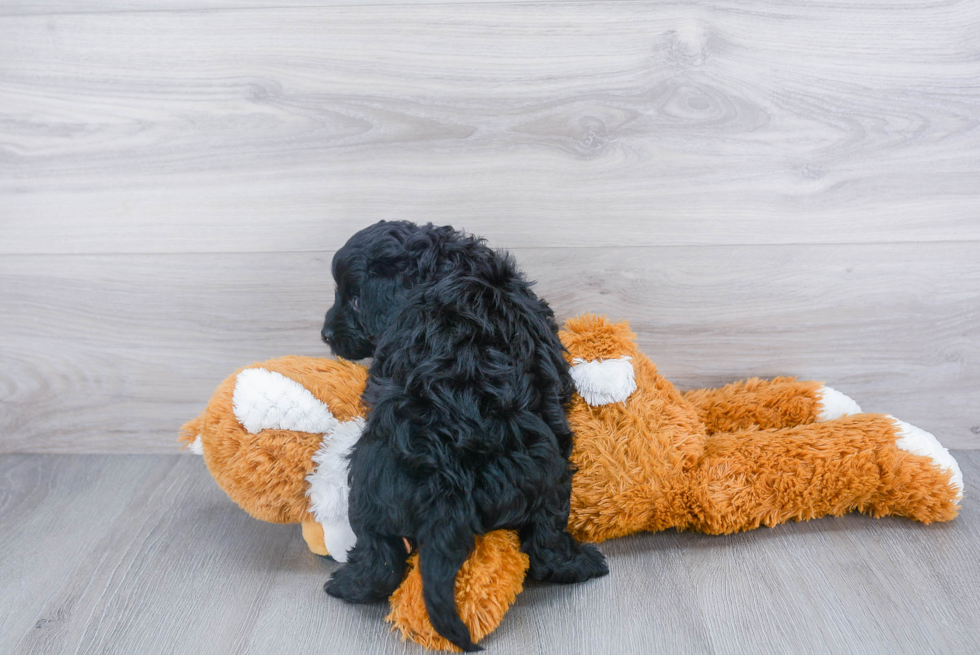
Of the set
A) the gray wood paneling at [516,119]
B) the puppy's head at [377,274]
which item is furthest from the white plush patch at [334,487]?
the gray wood paneling at [516,119]

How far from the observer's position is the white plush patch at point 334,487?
3.13ft

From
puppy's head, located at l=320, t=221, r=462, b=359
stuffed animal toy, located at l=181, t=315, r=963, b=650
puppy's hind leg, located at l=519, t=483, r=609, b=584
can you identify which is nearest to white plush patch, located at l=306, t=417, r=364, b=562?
stuffed animal toy, located at l=181, t=315, r=963, b=650

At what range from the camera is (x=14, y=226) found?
125 centimetres

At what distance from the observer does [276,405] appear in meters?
0.95

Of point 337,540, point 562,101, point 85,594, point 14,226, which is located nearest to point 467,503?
point 337,540

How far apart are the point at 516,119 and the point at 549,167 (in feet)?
0.31

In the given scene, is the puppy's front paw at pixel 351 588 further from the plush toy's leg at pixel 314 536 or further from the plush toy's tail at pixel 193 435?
the plush toy's tail at pixel 193 435

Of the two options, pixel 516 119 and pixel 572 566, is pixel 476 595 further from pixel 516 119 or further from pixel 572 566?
pixel 516 119

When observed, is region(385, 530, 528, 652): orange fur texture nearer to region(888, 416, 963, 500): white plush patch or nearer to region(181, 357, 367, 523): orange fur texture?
region(181, 357, 367, 523): orange fur texture

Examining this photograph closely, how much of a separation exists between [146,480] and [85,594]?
33 centimetres

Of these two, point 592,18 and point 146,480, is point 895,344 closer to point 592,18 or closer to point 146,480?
point 592,18

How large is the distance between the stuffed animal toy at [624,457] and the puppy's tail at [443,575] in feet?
0.68

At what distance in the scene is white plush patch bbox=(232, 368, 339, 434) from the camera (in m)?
0.95

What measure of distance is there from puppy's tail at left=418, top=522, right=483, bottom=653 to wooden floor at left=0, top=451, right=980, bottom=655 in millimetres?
72
